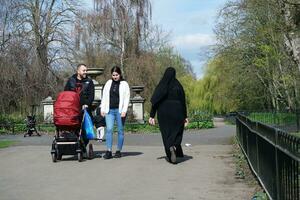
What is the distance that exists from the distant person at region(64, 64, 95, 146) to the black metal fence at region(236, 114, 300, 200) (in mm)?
4755

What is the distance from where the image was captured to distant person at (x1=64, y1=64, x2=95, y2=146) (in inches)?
466

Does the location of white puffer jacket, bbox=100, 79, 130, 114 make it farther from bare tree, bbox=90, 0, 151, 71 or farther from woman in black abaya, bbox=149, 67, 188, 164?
bare tree, bbox=90, 0, 151, 71

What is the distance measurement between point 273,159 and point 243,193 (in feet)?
5.26

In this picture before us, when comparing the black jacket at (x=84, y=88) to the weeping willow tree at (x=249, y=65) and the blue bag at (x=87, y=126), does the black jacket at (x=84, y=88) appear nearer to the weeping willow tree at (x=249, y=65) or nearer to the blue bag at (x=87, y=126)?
the blue bag at (x=87, y=126)

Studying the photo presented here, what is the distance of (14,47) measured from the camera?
3934cm

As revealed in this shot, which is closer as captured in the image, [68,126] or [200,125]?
[68,126]

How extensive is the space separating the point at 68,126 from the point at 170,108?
214 cm

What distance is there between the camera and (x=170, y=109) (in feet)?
37.0

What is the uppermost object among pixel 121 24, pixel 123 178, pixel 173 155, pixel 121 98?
pixel 121 24

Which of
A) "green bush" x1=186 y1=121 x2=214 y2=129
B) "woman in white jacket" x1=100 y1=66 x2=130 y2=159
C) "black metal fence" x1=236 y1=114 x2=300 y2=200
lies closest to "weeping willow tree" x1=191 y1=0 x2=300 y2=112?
"green bush" x1=186 y1=121 x2=214 y2=129

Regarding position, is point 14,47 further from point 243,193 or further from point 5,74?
point 243,193

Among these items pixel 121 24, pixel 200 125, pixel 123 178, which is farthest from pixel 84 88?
pixel 121 24

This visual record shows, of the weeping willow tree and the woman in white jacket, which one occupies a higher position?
the weeping willow tree

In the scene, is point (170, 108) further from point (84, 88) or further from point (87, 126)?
point (84, 88)
